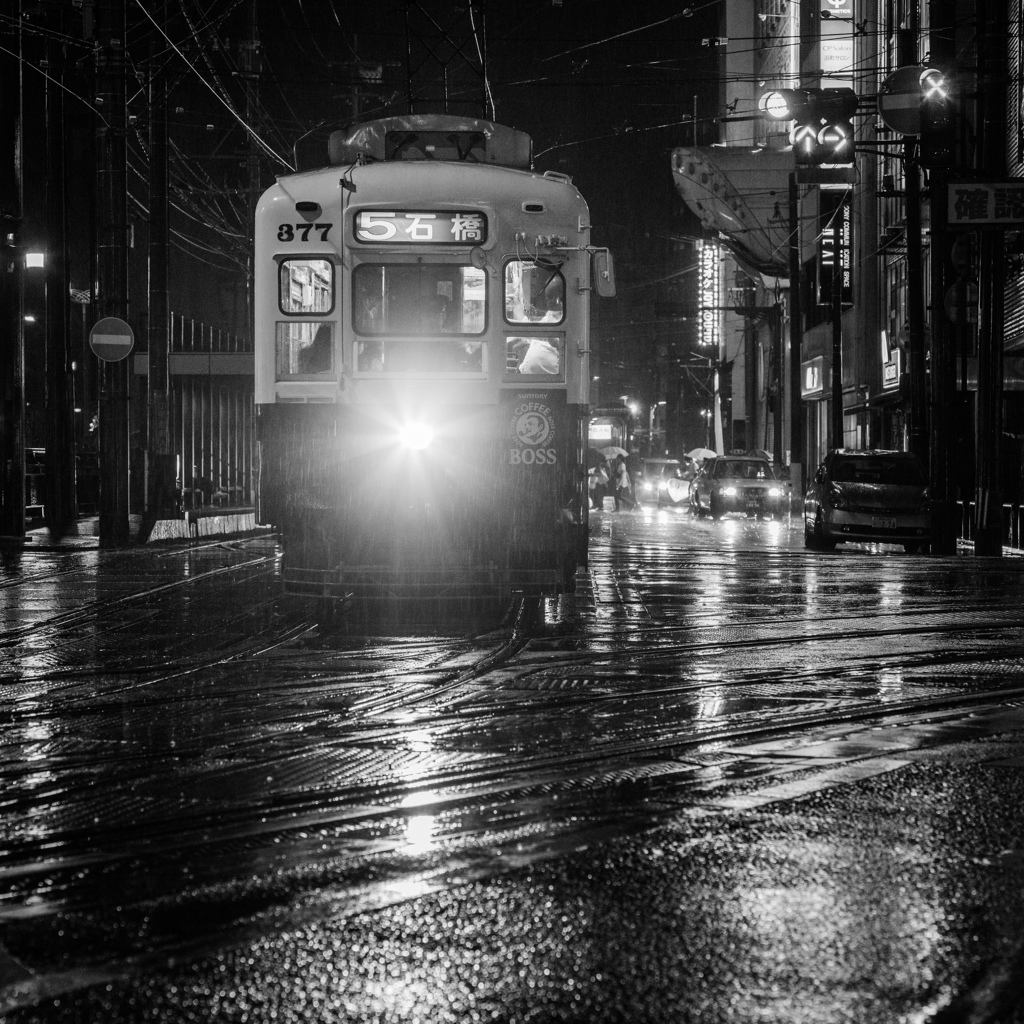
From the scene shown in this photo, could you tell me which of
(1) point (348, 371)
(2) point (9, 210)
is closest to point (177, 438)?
(2) point (9, 210)

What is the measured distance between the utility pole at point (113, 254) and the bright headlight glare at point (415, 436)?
1230 centimetres

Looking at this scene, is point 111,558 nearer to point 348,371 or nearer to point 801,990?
point 348,371

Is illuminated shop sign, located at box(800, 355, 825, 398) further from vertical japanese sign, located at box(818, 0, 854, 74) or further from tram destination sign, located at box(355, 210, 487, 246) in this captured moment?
tram destination sign, located at box(355, 210, 487, 246)

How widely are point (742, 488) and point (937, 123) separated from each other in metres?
17.5

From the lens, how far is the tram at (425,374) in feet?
44.7

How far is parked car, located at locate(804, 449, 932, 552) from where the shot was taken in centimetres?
2700

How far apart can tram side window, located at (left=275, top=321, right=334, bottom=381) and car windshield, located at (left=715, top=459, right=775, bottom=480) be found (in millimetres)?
27332

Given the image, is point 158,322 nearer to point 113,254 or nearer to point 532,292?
point 113,254

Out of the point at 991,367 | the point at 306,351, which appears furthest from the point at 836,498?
the point at 306,351

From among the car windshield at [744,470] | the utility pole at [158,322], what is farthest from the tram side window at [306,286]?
the car windshield at [744,470]

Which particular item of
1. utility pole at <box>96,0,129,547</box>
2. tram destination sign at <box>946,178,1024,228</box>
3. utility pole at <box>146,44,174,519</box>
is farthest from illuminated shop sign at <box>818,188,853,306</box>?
utility pole at <box>96,0,129,547</box>

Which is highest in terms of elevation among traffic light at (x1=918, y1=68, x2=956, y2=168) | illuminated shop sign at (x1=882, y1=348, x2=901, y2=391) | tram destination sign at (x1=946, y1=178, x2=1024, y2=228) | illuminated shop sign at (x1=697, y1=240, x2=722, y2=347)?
illuminated shop sign at (x1=697, y1=240, x2=722, y2=347)

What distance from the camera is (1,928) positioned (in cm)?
430

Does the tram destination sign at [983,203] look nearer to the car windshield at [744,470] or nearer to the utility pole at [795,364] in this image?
the car windshield at [744,470]
